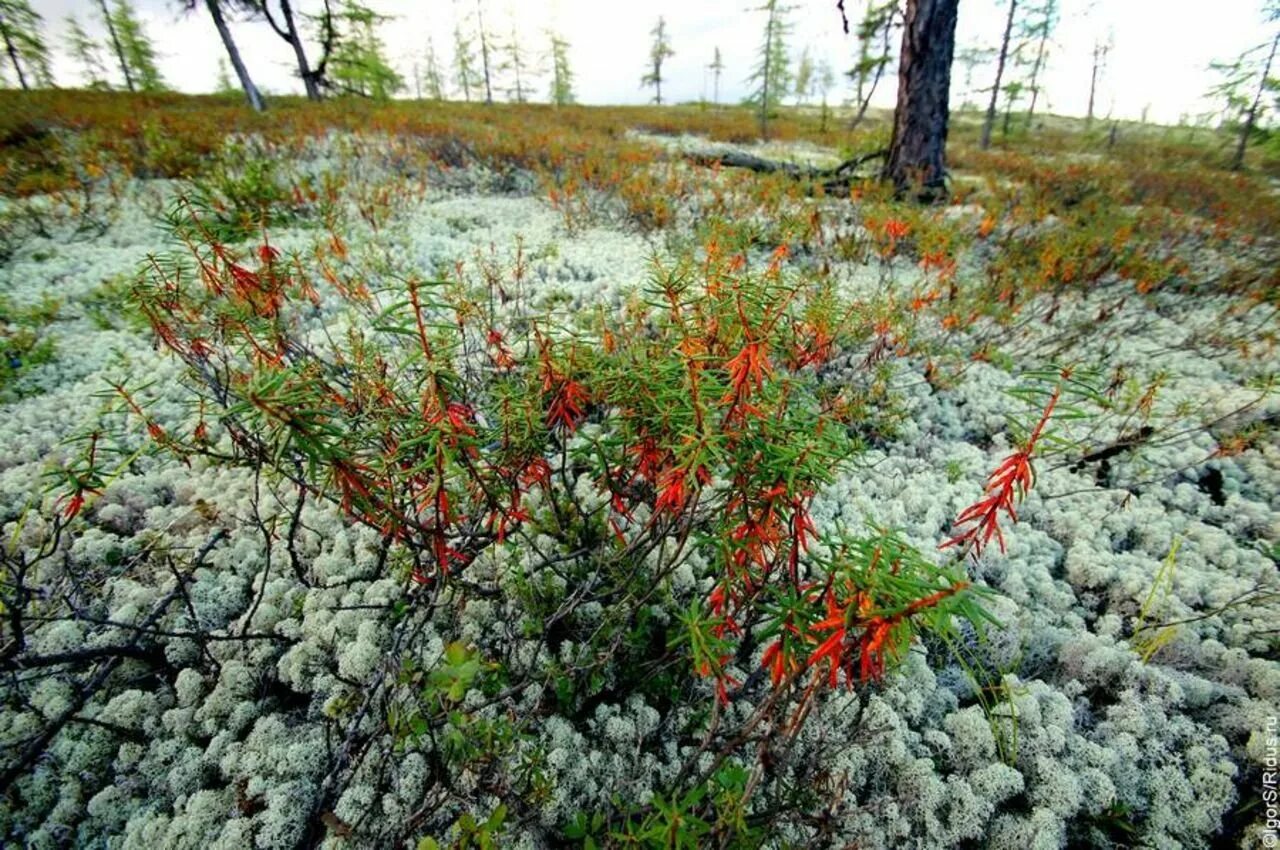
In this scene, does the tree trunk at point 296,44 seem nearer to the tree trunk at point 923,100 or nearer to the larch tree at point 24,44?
the larch tree at point 24,44

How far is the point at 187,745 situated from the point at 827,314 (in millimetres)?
3681

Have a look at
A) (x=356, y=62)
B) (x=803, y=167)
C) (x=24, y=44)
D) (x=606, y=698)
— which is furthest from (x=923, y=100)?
(x=24, y=44)

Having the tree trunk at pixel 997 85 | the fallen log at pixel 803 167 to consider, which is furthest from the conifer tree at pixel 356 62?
the tree trunk at pixel 997 85

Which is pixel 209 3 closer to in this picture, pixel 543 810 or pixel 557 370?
pixel 557 370

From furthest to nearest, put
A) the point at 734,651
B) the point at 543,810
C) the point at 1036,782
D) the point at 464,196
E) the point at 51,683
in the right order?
the point at 464,196
the point at 734,651
the point at 51,683
the point at 1036,782
the point at 543,810

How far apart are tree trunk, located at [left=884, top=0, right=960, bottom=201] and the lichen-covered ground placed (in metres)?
5.86

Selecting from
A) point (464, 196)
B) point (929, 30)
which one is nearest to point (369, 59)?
point (464, 196)

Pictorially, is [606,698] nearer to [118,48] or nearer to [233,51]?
[233,51]

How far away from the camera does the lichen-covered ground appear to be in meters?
2.09

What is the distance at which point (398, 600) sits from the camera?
2641 mm

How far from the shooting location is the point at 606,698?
2.50 meters

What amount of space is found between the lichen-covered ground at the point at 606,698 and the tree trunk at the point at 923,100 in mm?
5863

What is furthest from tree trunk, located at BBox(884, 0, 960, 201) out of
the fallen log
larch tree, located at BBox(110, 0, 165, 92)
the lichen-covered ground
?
larch tree, located at BBox(110, 0, 165, 92)

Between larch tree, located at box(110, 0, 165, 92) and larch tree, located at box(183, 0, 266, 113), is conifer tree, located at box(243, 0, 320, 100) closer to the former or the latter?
larch tree, located at box(183, 0, 266, 113)
